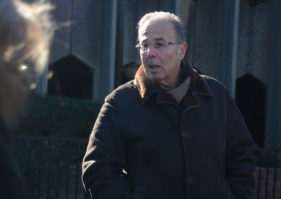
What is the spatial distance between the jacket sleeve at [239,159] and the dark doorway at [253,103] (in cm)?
1454

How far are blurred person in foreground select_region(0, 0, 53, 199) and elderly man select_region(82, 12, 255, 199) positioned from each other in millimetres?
1127

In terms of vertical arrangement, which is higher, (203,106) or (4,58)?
(4,58)

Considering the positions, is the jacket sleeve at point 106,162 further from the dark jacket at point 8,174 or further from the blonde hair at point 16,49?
the dark jacket at point 8,174

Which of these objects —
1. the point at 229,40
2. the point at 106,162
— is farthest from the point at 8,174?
the point at 229,40

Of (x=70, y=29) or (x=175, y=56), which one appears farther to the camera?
(x=70, y=29)

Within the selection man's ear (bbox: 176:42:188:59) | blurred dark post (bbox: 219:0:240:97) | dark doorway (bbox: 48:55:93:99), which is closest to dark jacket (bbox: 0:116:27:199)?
man's ear (bbox: 176:42:188:59)

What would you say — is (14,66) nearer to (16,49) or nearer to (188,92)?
(16,49)

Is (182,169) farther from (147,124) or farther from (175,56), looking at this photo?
(175,56)

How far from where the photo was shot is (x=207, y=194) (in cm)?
256

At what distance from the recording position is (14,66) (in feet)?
4.71

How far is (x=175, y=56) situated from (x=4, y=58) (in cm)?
157

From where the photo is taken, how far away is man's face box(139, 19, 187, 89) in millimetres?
2707

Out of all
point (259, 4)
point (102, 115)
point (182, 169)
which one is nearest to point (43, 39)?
point (102, 115)

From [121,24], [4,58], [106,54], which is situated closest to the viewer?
[4,58]
